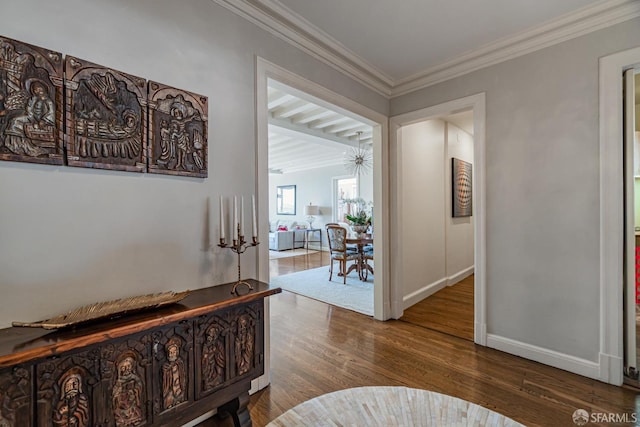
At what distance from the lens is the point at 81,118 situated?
4.14 ft

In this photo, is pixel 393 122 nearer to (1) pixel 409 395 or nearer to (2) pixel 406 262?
(2) pixel 406 262

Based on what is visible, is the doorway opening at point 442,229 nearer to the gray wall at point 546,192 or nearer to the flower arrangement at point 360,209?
the gray wall at point 546,192

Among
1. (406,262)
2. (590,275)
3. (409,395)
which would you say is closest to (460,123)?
(406,262)

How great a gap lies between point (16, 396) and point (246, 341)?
0.87m

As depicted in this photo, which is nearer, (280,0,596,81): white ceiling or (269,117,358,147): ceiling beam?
(280,0,596,81): white ceiling

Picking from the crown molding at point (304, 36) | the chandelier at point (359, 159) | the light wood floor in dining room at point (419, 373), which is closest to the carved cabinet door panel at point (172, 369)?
the light wood floor in dining room at point (419, 373)

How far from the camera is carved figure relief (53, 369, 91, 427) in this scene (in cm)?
99

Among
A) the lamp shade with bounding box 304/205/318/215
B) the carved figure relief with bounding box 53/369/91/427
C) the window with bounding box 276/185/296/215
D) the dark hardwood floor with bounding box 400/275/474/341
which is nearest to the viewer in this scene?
the carved figure relief with bounding box 53/369/91/427

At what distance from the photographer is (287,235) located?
894 centimetres

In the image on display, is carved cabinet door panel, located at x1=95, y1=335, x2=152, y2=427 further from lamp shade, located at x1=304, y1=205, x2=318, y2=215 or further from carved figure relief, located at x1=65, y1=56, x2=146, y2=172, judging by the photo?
lamp shade, located at x1=304, y1=205, x2=318, y2=215

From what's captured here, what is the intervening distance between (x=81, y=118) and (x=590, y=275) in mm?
3370

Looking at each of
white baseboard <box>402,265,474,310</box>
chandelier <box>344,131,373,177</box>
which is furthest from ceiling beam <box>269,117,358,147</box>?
white baseboard <box>402,265,474,310</box>

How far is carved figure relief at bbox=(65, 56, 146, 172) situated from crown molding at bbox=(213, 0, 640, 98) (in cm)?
91

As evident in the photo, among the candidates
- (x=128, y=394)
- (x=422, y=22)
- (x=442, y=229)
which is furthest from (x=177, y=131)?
(x=442, y=229)
